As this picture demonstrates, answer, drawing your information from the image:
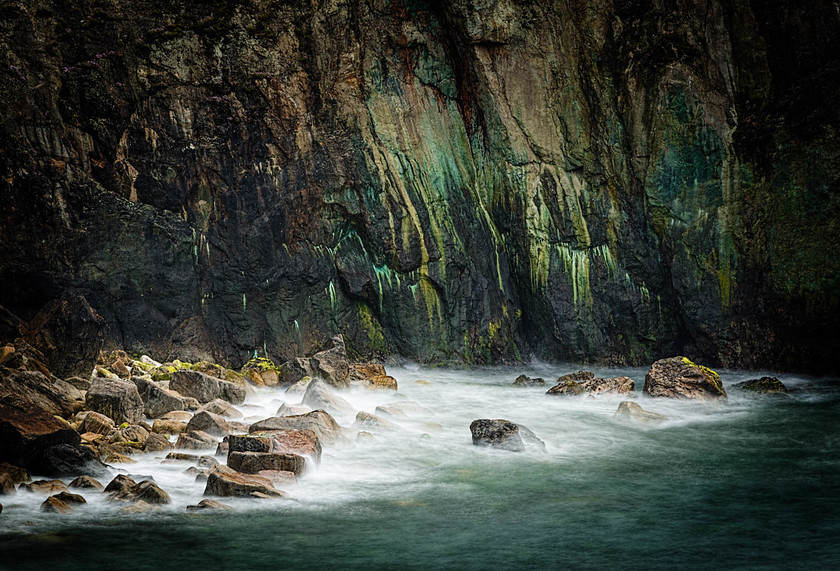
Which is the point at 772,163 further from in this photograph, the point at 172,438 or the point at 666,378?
the point at 172,438

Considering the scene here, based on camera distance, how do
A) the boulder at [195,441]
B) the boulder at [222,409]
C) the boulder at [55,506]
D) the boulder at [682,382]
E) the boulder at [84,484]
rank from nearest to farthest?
the boulder at [55,506] → the boulder at [84,484] → the boulder at [195,441] → the boulder at [222,409] → the boulder at [682,382]

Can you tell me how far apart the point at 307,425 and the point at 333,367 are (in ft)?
18.9

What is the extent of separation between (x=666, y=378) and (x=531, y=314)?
19.3ft

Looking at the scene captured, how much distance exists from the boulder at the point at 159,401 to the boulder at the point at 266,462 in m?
3.78

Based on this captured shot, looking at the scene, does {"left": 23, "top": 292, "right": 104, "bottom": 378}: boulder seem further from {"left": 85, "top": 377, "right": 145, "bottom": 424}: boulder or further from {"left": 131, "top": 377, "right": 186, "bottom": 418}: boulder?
{"left": 85, "top": 377, "right": 145, "bottom": 424}: boulder

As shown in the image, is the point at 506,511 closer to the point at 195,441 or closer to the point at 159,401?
the point at 195,441

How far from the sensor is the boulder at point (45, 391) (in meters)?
11.5

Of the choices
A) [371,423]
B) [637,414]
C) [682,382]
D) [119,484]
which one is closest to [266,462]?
[119,484]

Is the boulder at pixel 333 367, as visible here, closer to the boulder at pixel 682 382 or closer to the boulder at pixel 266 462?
the boulder at pixel 682 382

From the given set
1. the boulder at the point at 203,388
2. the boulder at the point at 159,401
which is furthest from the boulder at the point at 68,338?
the boulder at the point at 159,401

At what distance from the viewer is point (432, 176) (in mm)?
21094

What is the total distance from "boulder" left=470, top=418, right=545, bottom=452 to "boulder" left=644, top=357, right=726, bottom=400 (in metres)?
4.92

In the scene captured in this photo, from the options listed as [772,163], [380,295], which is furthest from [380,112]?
[772,163]

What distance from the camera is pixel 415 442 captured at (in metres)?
11.7
